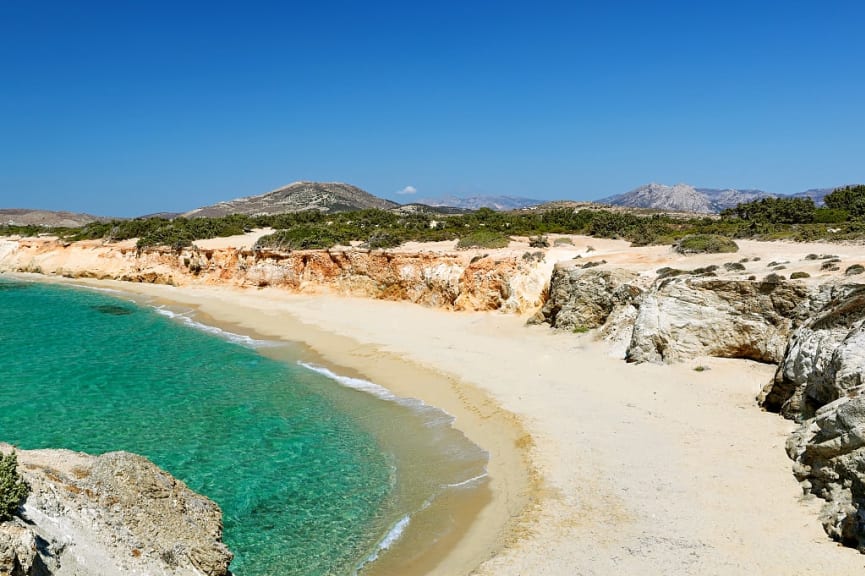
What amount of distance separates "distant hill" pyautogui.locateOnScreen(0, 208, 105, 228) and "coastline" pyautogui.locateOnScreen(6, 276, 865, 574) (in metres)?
97.7

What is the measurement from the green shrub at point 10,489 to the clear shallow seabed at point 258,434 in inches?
153

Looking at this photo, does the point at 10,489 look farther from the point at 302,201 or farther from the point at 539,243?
the point at 302,201

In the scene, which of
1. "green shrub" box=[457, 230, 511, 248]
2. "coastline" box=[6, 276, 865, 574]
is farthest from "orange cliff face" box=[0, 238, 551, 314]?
"coastline" box=[6, 276, 865, 574]

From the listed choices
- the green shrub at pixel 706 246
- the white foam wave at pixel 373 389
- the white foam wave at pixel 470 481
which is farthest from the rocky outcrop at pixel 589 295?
the white foam wave at pixel 470 481

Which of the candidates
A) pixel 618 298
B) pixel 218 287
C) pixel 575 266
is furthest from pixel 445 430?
pixel 218 287

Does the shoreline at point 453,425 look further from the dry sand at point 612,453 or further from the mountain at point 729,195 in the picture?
the mountain at point 729,195

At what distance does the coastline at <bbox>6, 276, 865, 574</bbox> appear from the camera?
332 inches

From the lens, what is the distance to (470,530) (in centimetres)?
986

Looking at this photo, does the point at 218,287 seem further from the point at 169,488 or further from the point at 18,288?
the point at 169,488

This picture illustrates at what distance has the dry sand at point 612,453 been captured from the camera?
8.48 m

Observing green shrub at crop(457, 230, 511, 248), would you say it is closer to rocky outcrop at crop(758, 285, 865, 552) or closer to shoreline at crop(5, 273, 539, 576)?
shoreline at crop(5, 273, 539, 576)

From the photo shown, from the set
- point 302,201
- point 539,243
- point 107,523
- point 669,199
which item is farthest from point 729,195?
point 107,523

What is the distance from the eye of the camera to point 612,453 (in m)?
→ 12.2

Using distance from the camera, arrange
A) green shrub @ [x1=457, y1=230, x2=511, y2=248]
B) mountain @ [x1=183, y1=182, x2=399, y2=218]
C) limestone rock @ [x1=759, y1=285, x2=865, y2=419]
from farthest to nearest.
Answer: mountain @ [x1=183, y1=182, x2=399, y2=218], green shrub @ [x1=457, y1=230, x2=511, y2=248], limestone rock @ [x1=759, y1=285, x2=865, y2=419]
